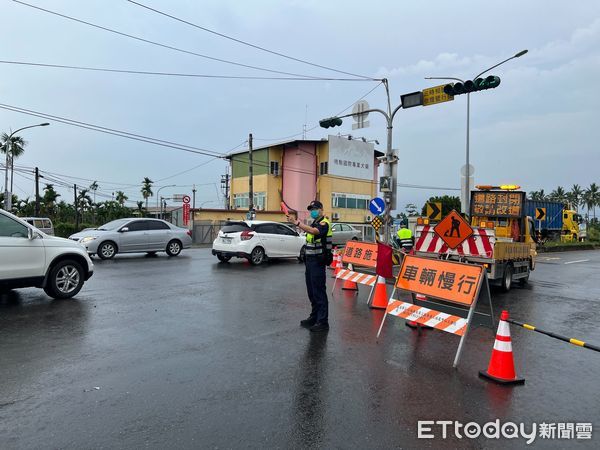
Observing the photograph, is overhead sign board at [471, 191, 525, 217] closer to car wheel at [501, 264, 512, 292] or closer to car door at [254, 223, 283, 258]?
car wheel at [501, 264, 512, 292]

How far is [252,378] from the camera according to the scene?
4.42m

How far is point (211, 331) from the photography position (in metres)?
6.20

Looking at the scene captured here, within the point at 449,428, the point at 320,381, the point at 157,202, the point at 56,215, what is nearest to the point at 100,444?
the point at 320,381

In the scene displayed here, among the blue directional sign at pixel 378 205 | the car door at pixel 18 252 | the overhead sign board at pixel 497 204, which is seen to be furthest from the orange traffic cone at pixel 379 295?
the overhead sign board at pixel 497 204

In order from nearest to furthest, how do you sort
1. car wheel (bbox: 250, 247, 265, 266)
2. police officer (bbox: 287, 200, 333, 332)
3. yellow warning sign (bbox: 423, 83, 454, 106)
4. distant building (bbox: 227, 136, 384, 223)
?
police officer (bbox: 287, 200, 333, 332) < yellow warning sign (bbox: 423, 83, 454, 106) < car wheel (bbox: 250, 247, 265, 266) < distant building (bbox: 227, 136, 384, 223)

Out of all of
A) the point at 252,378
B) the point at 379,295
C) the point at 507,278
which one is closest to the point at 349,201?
the point at 507,278

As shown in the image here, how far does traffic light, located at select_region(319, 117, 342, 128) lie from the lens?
1644cm

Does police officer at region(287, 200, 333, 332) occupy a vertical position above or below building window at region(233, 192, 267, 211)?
below

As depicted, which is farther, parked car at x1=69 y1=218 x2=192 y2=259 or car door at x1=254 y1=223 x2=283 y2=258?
parked car at x1=69 y1=218 x2=192 y2=259

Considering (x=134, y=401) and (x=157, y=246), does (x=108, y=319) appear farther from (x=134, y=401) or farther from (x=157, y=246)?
(x=157, y=246)

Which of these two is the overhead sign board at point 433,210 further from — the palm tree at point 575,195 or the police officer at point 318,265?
the palm tree at point 575,195

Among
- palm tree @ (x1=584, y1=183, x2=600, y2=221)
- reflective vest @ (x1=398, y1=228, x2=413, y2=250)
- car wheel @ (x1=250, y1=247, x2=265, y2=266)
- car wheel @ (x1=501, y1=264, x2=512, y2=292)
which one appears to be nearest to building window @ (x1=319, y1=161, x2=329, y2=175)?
car wheel @ (x1=250, y1=247, x2=265, y2=266)

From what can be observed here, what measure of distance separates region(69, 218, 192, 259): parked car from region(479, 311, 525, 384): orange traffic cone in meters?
14.3

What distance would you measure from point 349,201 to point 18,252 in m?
39.7
